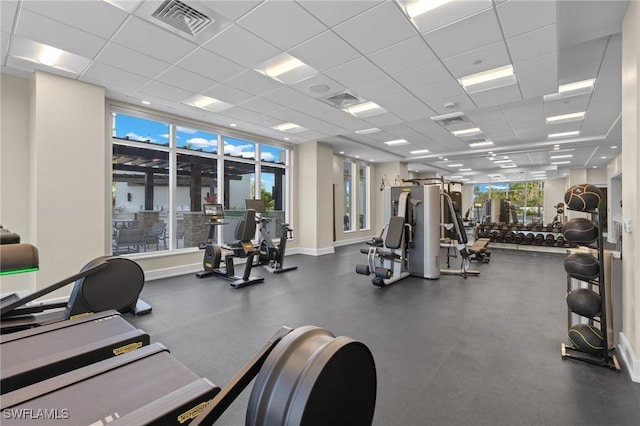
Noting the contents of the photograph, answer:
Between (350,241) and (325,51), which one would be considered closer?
(325,51)

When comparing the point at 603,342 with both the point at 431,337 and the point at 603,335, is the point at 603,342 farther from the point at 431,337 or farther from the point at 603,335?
the point at 431,337

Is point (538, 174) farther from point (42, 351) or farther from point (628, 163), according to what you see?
point (42, 351)

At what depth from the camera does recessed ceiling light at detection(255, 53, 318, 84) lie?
3969 mm

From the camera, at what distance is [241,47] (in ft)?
11.7

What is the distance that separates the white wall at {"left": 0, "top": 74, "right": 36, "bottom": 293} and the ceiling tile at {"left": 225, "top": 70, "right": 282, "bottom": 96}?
3.13 m

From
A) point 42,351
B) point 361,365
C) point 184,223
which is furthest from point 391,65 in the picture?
point 184,223

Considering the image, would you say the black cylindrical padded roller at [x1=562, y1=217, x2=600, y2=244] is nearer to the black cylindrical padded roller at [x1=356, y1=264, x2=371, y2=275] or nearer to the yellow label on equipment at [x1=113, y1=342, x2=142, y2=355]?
the black cylindrical padded roller at [x1=356, y1=264, x2=371, y2=275]

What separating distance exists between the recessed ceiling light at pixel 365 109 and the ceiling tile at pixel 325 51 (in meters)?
1.80

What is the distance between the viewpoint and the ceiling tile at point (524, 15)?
9.13 feet

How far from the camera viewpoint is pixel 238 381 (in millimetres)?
1054

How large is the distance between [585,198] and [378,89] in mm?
3202

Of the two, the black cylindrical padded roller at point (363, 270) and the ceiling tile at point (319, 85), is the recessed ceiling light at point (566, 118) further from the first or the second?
the black cylindrical padded roller at point (363, 270)

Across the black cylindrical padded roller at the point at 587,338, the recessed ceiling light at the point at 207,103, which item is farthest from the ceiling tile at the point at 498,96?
the recessed ceiling light at the point at 207,103

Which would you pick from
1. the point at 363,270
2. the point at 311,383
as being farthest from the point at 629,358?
the point at 363,270
